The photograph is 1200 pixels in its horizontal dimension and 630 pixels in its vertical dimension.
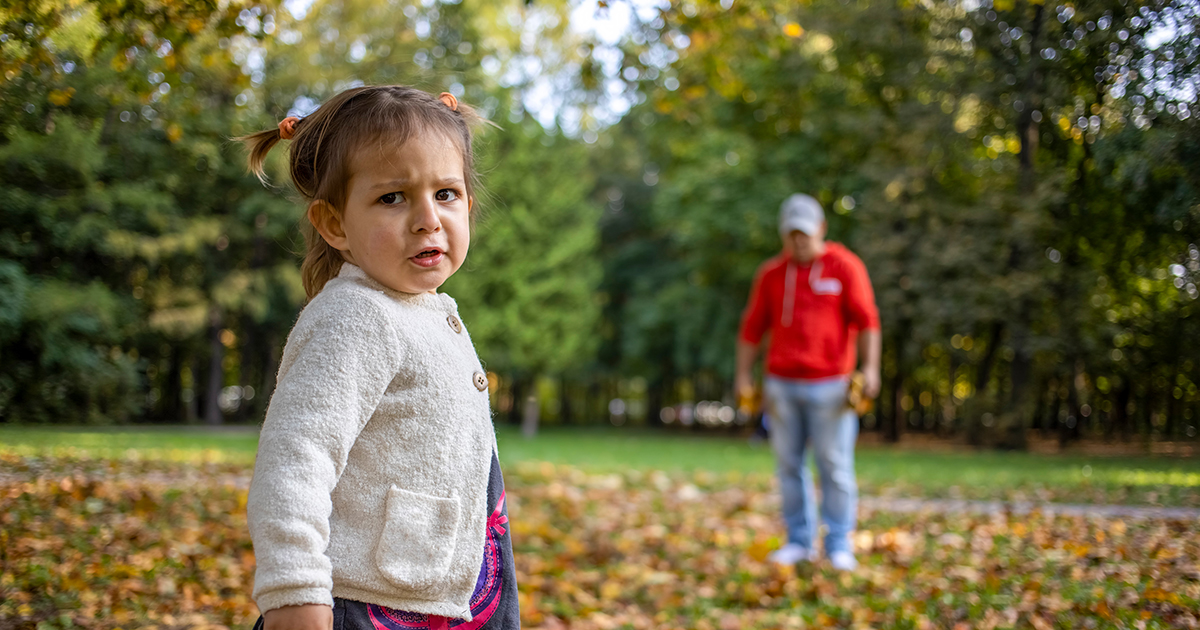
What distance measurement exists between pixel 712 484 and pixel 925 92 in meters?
6.70

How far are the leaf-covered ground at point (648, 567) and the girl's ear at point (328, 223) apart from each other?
5.24 feet

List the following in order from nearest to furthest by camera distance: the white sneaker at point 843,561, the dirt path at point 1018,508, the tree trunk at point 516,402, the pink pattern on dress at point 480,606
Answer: the pink pattern on dress at point 480,606
the dirt path at point 1018,508
the white sneaker at point 843,561
the tree trunk at point 516,402

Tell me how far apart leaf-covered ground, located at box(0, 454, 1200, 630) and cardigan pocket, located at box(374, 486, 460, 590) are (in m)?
1.50

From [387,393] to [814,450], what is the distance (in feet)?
13.0

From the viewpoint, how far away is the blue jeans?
16.8 feet

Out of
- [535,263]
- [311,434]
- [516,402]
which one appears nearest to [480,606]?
[311,434]

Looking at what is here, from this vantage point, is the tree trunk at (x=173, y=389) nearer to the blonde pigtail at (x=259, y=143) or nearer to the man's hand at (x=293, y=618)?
the blonde pigtail at (x=259, y=143)

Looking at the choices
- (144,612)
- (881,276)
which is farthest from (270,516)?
(881,276)

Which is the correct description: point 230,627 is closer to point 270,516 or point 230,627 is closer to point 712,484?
point 270,516

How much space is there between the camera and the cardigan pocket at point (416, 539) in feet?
5.50

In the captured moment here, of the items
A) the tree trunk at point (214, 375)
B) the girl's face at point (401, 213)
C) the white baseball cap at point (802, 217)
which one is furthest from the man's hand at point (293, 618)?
the white baseball cap at point (802, 217)

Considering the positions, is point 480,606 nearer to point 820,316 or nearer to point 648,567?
point 648,567

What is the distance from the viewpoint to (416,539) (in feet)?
5.61

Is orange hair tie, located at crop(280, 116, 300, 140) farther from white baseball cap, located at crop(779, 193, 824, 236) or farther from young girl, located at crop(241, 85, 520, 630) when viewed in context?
white baseball cap, located at crop(779, 193, 824, 236)
